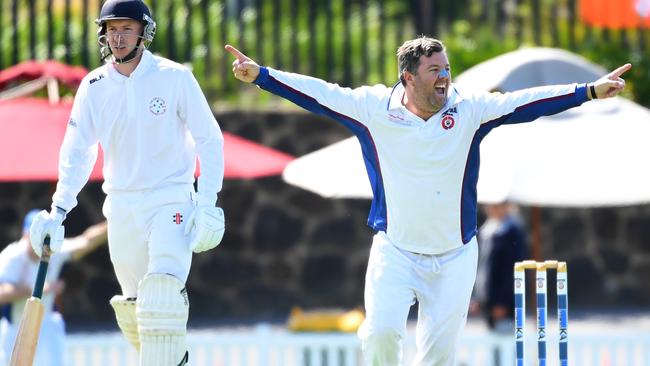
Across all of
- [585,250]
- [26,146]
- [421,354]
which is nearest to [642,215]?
[585,250]

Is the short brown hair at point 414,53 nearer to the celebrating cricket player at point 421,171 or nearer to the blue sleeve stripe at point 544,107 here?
the celebrating cricket player at point 421,171

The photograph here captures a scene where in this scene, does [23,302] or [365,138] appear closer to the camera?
[365,138]

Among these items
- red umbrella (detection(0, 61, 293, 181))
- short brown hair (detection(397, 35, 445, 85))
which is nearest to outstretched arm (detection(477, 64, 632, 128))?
short brown hair (detection(397, 35, 445, 85))

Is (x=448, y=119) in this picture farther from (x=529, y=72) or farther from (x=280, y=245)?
(x=280, y=245)

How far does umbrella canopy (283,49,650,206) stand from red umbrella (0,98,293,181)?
1.29ft

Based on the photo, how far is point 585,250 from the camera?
13.5m

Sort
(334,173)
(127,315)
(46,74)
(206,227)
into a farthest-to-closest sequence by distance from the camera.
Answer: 1. (46,74)
2. (334,173)
3. (127,315)
4. (206,227)

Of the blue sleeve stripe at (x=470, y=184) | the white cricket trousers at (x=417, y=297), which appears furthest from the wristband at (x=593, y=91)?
the white cricket trousers at (x=417, y=297)

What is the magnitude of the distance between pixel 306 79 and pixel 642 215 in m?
7.59

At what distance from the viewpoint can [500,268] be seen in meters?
A: 10.4

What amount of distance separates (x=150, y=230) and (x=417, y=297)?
1.17 m

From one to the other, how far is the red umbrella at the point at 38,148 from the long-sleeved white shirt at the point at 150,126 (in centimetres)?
240

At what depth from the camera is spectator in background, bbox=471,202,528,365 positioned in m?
10.2

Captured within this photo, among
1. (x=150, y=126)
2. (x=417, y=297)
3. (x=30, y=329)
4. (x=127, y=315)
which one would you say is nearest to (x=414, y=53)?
(x=417, y=297)
